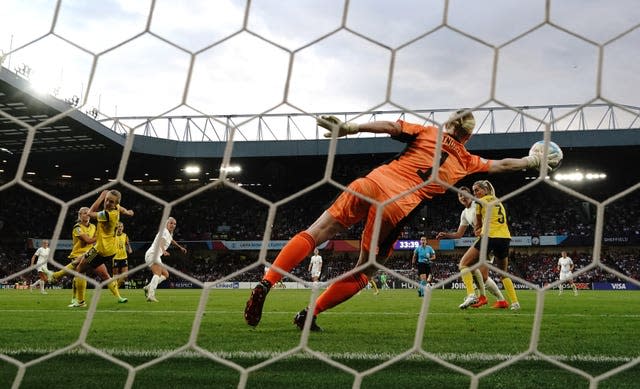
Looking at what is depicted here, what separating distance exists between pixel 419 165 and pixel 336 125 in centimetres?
118

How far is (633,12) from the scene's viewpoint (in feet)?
6.59

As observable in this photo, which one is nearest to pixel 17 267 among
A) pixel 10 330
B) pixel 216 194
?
pixel 216 194

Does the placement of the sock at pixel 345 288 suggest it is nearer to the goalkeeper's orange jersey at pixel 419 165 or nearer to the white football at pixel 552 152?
the goalkeeper's orange jersey at pixel 419 165

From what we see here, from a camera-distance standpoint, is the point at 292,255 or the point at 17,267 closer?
the point at 292,255

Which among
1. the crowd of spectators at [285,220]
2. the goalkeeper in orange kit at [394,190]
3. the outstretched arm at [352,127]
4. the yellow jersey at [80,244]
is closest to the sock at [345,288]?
the goalkeeper in orange kit at [394,190]

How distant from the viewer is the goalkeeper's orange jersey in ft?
10.4

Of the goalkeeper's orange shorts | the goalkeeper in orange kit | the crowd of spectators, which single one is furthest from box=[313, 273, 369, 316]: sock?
the crowd of spectators

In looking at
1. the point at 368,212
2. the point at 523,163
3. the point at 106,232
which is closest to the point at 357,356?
the point at 368,212

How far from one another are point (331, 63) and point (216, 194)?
25.0 m

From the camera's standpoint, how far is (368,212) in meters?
3.23

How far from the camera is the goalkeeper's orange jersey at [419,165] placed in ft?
10.4

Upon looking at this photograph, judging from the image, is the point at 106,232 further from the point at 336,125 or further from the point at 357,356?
the point at 336,125

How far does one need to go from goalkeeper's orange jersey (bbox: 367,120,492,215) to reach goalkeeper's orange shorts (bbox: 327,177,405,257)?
0.06m

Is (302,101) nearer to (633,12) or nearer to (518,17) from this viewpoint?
(518,17)
